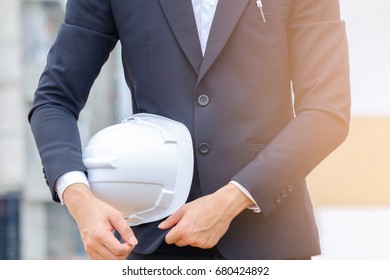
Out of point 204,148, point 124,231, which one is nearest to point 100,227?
point 124,231

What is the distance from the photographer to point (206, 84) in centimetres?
194

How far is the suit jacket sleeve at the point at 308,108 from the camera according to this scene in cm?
183

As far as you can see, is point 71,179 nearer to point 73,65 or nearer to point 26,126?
point 73,65

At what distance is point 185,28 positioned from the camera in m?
1.96

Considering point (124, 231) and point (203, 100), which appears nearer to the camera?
point (124, 231)

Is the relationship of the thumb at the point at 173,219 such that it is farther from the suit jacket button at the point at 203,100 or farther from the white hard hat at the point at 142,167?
the suit jacket button at the point at 203,100

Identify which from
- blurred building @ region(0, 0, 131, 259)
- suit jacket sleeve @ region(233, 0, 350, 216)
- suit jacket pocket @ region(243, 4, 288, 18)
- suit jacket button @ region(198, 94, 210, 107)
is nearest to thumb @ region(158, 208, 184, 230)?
suit jacket sleeve @ region(233, 0, 350, 216)

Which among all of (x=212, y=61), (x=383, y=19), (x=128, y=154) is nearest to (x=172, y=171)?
(x=128, y=154)

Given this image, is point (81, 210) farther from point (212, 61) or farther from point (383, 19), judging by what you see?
point (383, 19)

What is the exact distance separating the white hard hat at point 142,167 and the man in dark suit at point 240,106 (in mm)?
28

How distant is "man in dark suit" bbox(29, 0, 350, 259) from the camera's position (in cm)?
186

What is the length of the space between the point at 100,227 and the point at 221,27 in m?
0.48

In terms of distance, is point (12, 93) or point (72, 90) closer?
point (72, 90)

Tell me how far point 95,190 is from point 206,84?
0.31 meters
